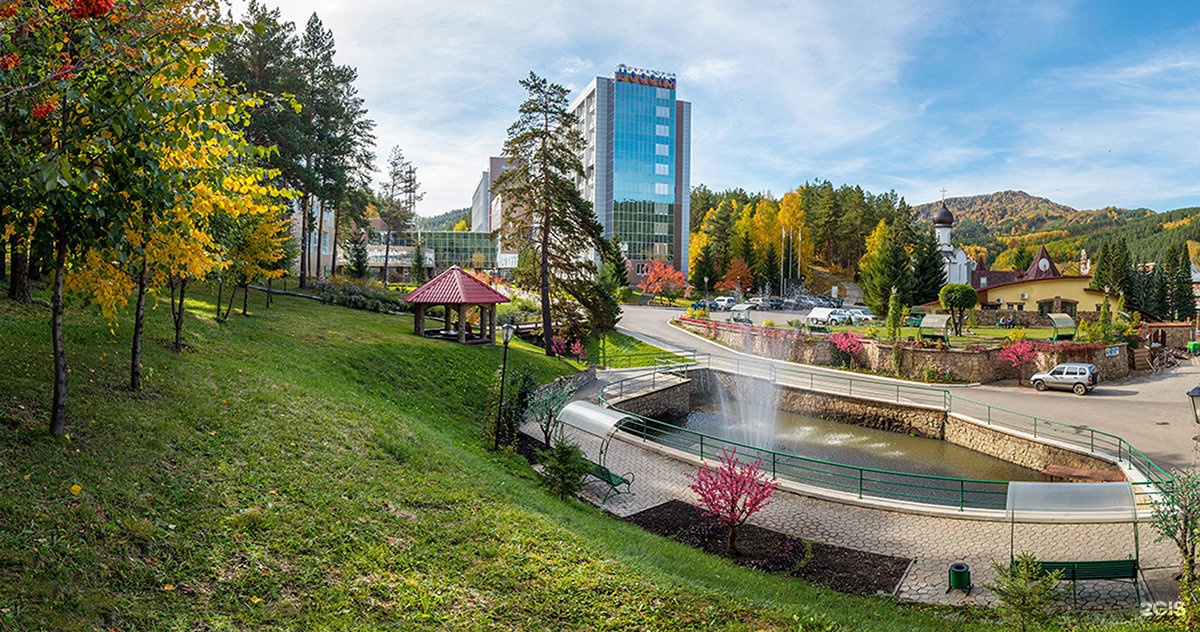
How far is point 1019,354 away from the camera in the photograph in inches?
1108

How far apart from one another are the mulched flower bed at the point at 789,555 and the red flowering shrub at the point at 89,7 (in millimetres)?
10204

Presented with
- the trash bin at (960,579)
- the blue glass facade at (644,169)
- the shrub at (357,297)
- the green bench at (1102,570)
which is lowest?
the trash bin at (960,579)

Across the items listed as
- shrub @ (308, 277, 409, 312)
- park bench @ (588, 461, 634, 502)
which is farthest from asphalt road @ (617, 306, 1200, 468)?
shrub @ (308, 277, 409, 312)

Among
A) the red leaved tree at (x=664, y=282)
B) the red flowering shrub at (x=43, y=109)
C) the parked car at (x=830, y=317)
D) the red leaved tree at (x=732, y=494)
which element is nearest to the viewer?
the red flowering shrub at (x=43, y=109)

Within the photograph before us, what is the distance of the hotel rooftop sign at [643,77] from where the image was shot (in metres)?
80.8

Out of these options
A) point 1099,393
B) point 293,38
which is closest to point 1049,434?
point 1099,393

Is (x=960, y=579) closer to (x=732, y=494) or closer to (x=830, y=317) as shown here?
(x=732, y=494)

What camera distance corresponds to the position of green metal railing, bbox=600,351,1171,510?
13.7 meters

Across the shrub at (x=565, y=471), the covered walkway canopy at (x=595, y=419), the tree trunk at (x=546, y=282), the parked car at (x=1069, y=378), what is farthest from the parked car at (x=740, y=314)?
the shrub at (x=565, y=471)

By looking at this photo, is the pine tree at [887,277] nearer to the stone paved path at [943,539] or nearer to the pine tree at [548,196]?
the pine tree at [548,196]

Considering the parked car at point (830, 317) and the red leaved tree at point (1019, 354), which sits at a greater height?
the parked car at point (830, 317)

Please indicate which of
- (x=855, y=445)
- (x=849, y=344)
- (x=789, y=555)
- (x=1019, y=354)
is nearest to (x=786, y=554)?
(x=789, y=555)

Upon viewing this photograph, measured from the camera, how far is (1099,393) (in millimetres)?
26281

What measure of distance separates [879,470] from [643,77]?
74542 mm
